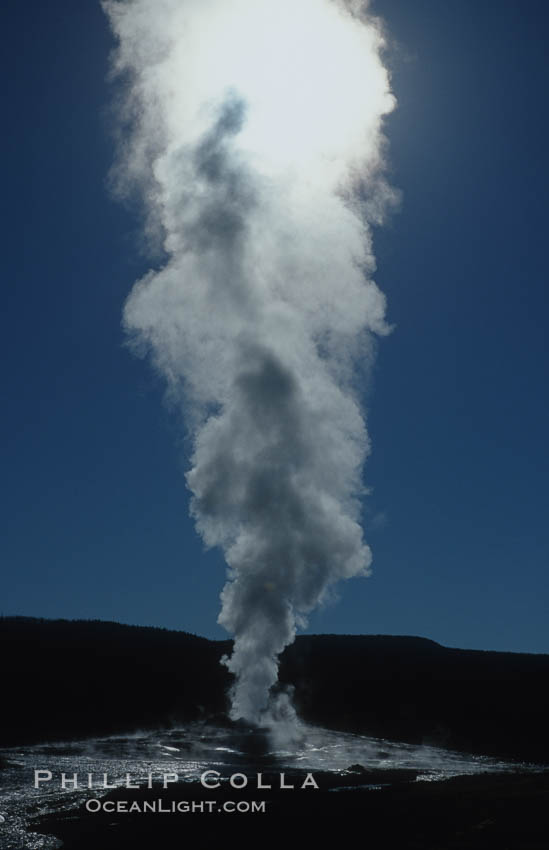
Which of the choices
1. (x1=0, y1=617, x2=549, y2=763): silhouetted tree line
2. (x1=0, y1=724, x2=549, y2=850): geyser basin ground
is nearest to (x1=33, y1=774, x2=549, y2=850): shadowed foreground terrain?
(x1=0, y1=724, x2=549, y2=850): geyser basin ground

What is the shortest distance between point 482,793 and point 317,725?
112 feet

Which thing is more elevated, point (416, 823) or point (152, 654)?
point (152, 654)

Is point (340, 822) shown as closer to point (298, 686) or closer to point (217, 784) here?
point (217, 784)

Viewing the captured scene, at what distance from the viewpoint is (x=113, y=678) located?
306ft

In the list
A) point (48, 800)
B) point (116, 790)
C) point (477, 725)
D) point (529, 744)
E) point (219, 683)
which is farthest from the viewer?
point (219, 683)

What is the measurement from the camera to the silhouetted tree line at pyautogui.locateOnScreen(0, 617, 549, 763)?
6550 centimetres

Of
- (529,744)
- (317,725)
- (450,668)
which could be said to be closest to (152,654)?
(450,668)

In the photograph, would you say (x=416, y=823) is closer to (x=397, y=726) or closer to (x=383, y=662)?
(x=397, y=726)

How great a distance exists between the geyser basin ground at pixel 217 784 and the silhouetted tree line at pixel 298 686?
10542 mm

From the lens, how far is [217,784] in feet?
109

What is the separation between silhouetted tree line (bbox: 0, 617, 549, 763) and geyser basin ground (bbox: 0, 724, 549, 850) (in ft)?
34.6

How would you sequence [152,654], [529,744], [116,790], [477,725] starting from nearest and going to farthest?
1. [116,790]
2. [529,744]
3. [477,725]
4. [152,654]

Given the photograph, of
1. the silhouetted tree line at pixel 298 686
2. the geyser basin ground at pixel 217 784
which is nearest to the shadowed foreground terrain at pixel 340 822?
the geyser basin ground at pixel 217 784

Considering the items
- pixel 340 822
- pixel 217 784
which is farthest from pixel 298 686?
pixel 340 822
